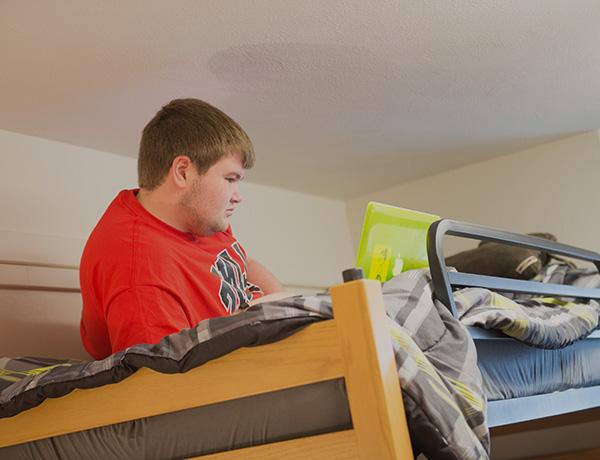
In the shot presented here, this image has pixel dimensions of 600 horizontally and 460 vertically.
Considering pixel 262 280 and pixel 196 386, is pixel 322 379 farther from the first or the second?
pixel 262 280

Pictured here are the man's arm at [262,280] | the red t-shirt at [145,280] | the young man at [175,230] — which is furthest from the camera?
the man's arm at [262,280]

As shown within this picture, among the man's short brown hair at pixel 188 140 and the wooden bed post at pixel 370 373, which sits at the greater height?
the man's short brown hair at pixel 188 140

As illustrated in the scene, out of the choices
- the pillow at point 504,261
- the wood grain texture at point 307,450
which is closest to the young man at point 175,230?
the wood grain texture at point 307,450

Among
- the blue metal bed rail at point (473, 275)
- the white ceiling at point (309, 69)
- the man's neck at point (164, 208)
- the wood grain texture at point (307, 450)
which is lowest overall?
the wood grain texture at point (307, 450)

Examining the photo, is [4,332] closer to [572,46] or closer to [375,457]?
[375,457]

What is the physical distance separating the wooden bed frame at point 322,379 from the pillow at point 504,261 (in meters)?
1.67

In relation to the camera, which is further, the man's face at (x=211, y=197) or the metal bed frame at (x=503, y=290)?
the man's face at (x=211, y=197)

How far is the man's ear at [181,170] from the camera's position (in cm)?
179

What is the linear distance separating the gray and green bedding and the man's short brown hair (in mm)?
583

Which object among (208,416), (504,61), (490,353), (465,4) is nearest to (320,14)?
(465,4)

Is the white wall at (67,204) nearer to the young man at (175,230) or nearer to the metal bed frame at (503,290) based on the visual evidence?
the young man at (175,230)

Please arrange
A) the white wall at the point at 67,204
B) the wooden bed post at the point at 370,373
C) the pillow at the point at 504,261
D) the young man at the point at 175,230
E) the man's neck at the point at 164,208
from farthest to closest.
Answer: the pillow at the point at 504,261, the white wall at the point at 67,204, the man's neck at the point at 164,208, the young man at the point at 175,230, the wooden bed post at the point at 370,373

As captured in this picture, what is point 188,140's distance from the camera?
180 centimetres

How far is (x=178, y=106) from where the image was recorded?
6.12 ft
